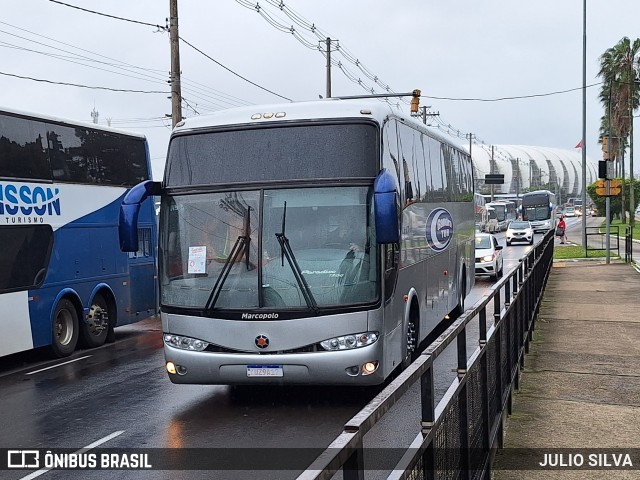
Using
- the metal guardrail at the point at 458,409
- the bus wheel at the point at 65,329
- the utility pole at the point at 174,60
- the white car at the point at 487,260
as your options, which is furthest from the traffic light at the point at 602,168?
the metal guardrail at the point at 458,409

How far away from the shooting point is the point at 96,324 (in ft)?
52.7

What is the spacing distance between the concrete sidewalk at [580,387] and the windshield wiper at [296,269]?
2.30 m

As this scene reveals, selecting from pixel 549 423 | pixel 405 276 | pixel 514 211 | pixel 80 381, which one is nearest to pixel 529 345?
pixel 405 276

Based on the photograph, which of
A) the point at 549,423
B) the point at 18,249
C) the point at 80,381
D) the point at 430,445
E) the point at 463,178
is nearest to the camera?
the point at 430,445

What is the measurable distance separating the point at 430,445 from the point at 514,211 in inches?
4028

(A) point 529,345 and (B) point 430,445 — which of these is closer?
(B) point 430,445

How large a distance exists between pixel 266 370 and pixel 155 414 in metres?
1.43

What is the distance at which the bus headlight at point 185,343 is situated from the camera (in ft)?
31.2

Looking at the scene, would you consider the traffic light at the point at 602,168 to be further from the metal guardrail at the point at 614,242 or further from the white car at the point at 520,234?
the white car at the point at 520,234

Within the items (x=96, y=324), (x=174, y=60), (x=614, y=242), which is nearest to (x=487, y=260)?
(x=174, y=60)

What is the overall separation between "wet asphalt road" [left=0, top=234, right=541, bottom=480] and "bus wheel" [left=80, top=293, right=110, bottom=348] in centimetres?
226

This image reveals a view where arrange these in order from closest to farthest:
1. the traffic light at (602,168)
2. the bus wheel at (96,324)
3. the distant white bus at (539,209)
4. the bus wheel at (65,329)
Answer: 1. the bus wheel at (65,329)
2. the bus wheel at (96,324)
3. the traffic light at (602,168)
4. the distant white bus at (539,209)

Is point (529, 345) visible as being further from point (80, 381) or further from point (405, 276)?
point (80, 381)

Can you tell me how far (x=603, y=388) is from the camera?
32.0 feet
